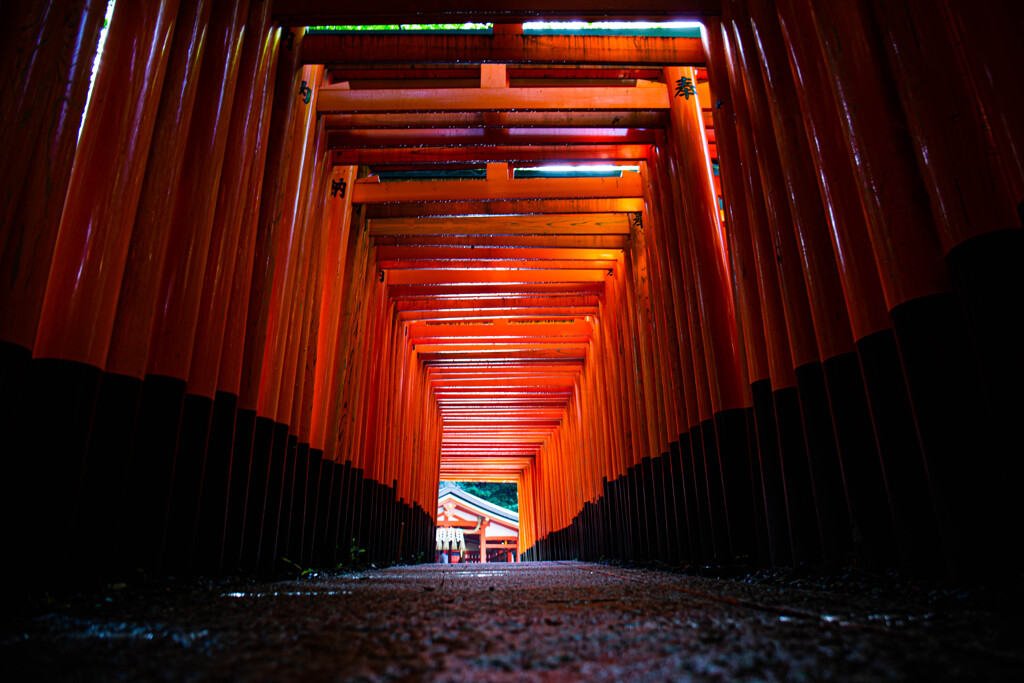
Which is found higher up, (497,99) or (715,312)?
(497,99)

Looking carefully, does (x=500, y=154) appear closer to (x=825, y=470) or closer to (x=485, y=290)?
(x=485, y=290)

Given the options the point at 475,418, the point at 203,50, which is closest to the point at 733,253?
the point at 203,50

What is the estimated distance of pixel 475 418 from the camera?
20047 millimetres

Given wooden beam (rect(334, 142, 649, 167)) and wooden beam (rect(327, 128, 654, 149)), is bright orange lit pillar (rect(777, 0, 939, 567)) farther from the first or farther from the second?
wooden beam (rect(334, 142, 649, 167))

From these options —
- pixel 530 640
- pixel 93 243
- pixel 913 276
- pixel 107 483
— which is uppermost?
pixel 93 243

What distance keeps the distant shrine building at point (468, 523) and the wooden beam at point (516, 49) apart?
2575cm

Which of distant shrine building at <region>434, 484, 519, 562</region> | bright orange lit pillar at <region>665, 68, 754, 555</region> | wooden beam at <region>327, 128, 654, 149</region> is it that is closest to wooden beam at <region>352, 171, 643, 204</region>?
wooden beam at <region>327, 128, 654, 149</region>

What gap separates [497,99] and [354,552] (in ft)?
20.3

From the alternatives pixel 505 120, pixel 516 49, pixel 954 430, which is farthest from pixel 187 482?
pixel 505 120

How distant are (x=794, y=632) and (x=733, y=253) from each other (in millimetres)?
4100

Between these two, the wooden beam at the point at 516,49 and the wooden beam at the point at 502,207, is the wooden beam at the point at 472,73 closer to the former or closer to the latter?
the wooden beam at the point at 516,49

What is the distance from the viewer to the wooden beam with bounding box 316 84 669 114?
23.5 ft

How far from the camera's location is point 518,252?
408 inches

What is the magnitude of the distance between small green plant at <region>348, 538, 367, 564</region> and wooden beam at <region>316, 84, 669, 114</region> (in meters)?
5.56
